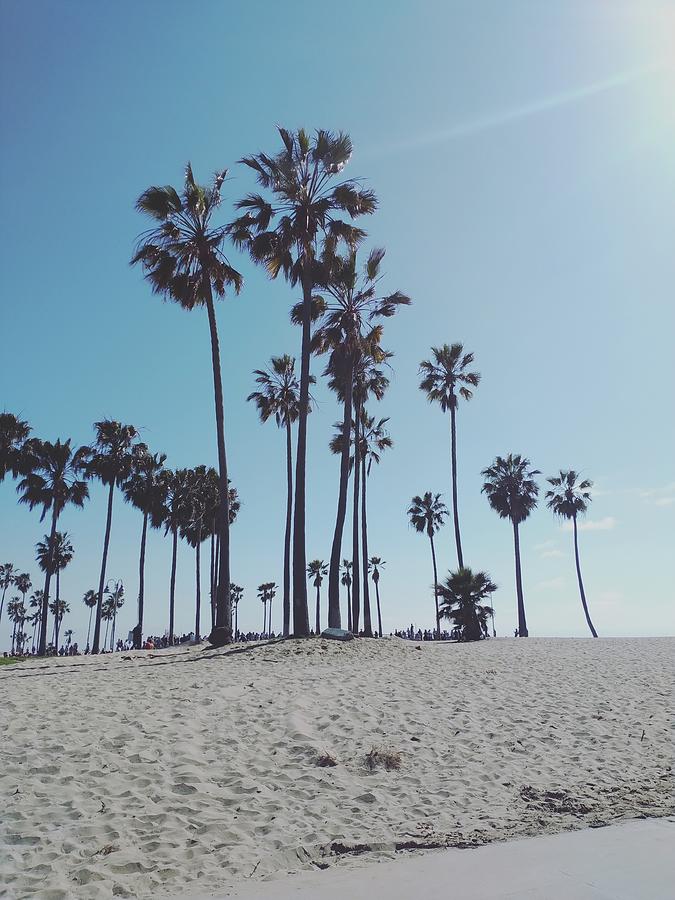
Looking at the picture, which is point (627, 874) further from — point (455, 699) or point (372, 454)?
point (372, 454)

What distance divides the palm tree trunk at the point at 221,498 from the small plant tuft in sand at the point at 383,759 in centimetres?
1207

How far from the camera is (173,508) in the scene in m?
44.8

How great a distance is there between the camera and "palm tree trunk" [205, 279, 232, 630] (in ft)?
62.1

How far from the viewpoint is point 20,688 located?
1124cm

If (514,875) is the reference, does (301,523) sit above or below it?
above

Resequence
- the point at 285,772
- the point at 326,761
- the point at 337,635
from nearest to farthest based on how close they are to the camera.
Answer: the point at 285,772, the point at 326,761, the point at 337,635

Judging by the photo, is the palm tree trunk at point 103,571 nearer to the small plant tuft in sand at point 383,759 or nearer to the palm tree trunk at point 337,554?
the palm tree trunk at point 337,554

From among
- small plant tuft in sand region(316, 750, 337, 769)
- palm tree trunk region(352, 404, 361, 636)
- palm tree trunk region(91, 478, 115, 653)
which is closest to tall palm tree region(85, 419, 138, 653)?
palm tree trunk region(91, 478, 115, 653)

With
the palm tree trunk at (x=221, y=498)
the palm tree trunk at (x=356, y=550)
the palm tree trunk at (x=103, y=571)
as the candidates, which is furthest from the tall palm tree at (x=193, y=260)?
the palm tree trunk at (x=103, y=571)

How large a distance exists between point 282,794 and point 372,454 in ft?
108

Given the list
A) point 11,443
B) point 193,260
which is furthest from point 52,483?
point 193,260

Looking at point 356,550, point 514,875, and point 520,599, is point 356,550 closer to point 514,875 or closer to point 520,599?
point 520,599

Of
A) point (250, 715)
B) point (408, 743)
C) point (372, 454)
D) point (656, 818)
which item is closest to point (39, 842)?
point (250, 715)

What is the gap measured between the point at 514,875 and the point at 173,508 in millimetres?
42938
